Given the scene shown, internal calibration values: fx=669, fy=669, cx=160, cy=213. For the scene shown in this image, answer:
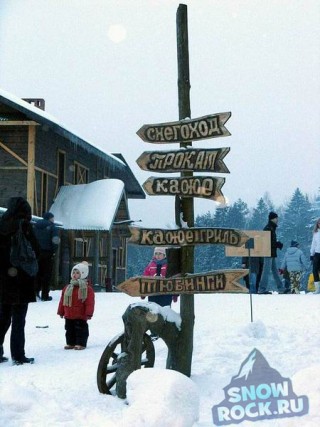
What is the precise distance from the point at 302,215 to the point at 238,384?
70.6 metres

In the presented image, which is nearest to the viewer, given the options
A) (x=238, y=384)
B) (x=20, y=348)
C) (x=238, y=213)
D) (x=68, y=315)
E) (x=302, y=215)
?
(x=238, y=384)

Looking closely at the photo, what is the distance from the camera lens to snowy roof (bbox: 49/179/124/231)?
20.7m

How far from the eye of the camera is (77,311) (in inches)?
318

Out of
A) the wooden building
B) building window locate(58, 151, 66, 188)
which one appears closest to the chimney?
the wooden building

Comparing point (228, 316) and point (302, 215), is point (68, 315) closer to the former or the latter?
point (228, 316)

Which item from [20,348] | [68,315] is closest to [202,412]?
[20,348]

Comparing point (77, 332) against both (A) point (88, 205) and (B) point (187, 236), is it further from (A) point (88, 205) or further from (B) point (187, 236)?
(A) point (88, 205)

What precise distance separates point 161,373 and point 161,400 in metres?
0.31

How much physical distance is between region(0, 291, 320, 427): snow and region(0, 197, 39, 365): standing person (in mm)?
256

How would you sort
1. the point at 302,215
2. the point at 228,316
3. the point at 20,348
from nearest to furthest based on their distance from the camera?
the point at 20,348 → the point at 228,316 → the point at 302,215

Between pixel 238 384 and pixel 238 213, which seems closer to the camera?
pixel 238 384

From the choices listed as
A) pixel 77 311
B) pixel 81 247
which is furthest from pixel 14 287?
pixel 81 247

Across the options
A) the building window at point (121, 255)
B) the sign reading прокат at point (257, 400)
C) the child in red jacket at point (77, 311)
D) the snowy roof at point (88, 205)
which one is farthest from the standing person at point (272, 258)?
the building window at point (121, 255)

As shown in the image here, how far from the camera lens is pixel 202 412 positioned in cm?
506
